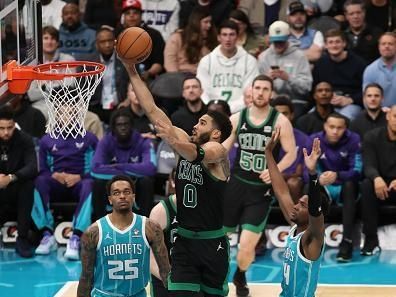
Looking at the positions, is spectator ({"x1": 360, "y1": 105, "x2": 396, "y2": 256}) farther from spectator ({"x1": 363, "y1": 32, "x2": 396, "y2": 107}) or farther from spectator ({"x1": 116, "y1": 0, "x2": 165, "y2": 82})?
spectator ({"x1": 116, "y1": 0, "x2": 165, "y2": 82})

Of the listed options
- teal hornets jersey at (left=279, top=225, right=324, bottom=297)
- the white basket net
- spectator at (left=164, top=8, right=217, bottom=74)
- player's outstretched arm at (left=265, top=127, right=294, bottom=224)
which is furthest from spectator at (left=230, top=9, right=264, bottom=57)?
teal hornets jersey at (left=279, top=225, right=324, bottom=297)

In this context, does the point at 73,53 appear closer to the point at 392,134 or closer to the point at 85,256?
the point at 392,134

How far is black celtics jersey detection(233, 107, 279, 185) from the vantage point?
9961 mm

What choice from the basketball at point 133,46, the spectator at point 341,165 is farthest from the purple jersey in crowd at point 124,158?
the basketball at point 133,46

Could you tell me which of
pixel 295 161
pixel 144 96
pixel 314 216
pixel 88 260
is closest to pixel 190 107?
pixel 295 161

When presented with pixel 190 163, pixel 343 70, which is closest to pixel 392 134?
pixel 343 70

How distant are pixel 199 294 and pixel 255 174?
283 centimetres

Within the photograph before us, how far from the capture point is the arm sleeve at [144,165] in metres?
11.0

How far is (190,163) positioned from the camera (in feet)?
24.2

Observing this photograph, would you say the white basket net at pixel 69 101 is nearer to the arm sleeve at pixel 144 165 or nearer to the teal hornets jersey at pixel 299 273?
the teal hornets jersey at pixel 299 273

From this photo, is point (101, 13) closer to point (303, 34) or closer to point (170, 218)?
point (303, 34)

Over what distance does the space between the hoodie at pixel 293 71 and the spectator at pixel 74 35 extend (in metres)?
2.37

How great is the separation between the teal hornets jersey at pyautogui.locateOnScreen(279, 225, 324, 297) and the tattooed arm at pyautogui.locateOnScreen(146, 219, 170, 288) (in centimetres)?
89

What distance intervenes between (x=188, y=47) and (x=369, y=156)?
2952 mm
